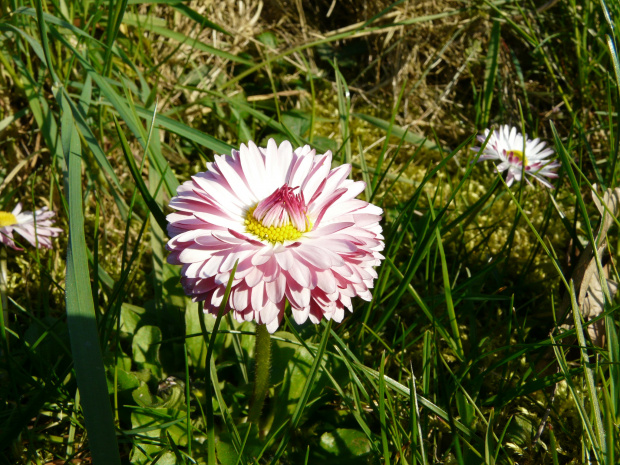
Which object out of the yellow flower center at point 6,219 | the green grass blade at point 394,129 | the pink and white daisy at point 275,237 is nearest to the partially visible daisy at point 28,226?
the yellow flower center at point 6,219

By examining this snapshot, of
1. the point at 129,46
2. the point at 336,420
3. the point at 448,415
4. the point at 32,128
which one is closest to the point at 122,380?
the point at 336,420

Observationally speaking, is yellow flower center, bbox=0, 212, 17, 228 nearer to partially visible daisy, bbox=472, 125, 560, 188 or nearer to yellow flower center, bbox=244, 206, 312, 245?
yellow flower center, bbox=244, 206, 312, 245

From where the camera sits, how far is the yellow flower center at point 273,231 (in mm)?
1312

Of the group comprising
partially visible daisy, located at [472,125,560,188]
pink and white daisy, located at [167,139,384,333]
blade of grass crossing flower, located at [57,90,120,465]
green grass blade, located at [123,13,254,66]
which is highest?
green grass blade, located at [123,13,254,66]

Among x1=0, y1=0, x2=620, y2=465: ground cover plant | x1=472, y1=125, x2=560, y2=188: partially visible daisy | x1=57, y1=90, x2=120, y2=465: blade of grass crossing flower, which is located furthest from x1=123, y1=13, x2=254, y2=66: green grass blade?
x1=57, y1=90, x2=120, y2=465: blade of grass crossing flower

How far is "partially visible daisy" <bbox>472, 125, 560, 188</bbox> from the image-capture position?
6.69 ft

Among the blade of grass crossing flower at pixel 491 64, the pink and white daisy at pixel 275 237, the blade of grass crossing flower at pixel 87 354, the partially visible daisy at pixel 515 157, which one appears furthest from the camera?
the blade of grass crossing flower at pixel 491 64

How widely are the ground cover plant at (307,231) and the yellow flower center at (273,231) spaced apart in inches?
3.8

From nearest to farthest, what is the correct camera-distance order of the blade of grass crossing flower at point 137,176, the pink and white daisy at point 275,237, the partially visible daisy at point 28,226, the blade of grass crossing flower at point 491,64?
the pink and white daisy at point 275,237
the blade of grass crossing flower at point 137,176
the partially visible daisy at point 28,226
the blade of grass crossing flower at point 491,64

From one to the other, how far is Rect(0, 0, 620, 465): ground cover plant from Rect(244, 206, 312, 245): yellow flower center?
10cm

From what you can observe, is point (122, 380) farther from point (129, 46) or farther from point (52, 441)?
point (129, 46)

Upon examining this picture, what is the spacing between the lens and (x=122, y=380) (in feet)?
4.71

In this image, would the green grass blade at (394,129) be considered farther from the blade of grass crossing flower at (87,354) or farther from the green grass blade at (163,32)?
the blade of grass crossing flower at (87,354)

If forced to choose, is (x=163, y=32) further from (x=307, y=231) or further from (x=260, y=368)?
(x=260, y=368)
